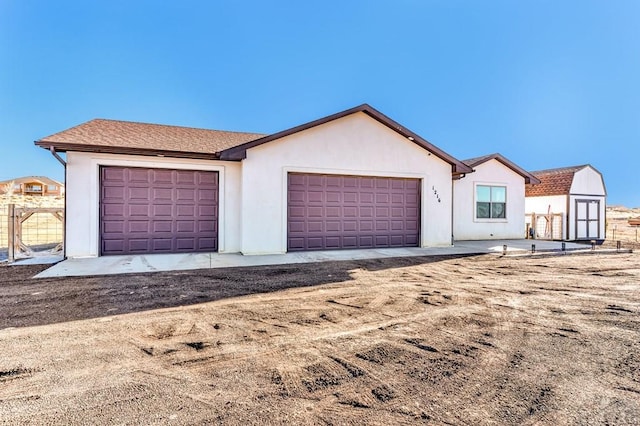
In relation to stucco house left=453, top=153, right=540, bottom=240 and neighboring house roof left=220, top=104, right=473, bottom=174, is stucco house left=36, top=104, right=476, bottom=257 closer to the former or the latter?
neighboring house roof left=220, top=104, right=473, bottom=174

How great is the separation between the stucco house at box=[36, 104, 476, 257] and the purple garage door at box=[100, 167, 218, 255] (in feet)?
0.10

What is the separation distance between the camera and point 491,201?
50.5ft

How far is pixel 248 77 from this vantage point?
90.0 ft

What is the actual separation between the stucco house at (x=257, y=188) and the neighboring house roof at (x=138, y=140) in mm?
34

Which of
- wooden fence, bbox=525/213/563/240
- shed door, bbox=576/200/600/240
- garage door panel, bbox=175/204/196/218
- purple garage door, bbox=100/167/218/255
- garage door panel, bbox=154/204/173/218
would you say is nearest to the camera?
purple garage door, bbox=100/167/218/255

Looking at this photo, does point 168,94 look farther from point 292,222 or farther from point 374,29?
point 292,222

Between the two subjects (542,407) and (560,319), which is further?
(560,319)

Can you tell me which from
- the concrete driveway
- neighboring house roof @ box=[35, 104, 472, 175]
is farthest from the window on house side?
the concrete driveway

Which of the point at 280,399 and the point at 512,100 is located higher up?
the point at 512,100

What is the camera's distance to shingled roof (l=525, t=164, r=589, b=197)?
672 inches

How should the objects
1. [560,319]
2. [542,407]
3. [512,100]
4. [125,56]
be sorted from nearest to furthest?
[542,407]
[560,319]
[125,56]
[512,100]

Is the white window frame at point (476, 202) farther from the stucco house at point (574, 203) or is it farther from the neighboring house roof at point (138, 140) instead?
the neighboring house roof at point (138, 140)

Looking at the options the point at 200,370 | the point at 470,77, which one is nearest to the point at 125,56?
the point at 200,370

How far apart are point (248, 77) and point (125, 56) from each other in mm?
10037
